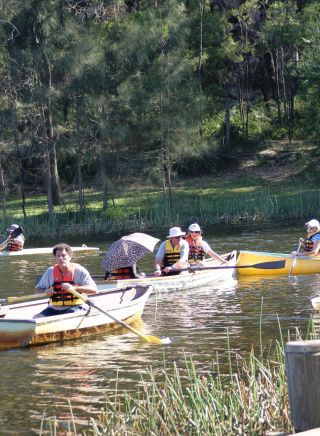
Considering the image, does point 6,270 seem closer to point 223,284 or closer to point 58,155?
point 223,284

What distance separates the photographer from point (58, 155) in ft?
137

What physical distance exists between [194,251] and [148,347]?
664cm

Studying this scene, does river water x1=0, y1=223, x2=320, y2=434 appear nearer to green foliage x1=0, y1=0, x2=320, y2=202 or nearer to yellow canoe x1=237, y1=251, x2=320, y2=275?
yellow canoe x1=237, y1=251, x2=320, y2=275

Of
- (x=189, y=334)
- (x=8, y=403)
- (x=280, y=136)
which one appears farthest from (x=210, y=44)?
(x=8, y=403)

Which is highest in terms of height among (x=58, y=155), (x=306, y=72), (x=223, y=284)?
(x=306, y=72)

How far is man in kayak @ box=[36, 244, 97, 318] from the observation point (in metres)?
13.5

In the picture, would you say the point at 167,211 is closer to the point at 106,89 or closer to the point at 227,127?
the point at 106,89

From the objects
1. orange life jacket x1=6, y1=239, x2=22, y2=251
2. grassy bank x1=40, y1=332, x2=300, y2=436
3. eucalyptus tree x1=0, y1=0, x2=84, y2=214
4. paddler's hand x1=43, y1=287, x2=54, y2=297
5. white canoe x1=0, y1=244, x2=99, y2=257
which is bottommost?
white canoe x1=0, y1=244, x2=99, y2=257

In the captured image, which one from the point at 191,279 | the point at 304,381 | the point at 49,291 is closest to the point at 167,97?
the point at 191,279

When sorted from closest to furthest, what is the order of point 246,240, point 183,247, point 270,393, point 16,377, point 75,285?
1. point 270,393
2. point 16,377
3. point 75,285
4. point 183,247
5. point 246,240

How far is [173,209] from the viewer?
3756cm

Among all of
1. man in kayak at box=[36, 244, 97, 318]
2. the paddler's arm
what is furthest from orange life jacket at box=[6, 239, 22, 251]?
the paddler's arm

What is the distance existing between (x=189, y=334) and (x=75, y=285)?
1.94 meters

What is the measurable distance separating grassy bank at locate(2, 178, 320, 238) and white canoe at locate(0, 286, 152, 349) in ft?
64.0
